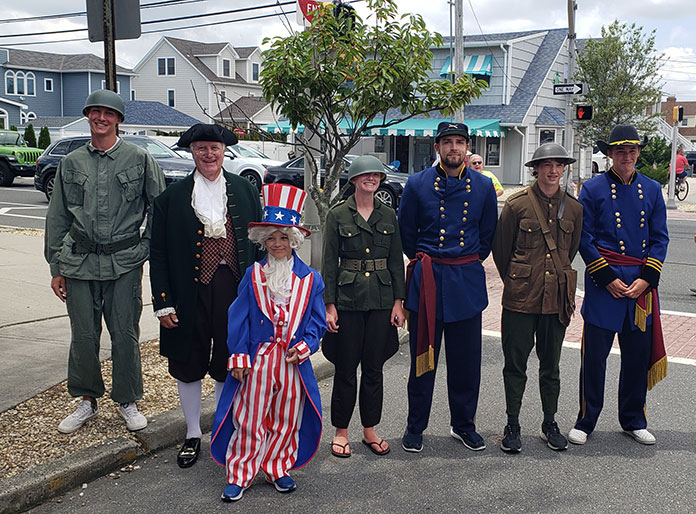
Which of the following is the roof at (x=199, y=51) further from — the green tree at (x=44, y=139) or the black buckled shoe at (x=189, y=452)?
the black buckled shoe at (x=189, y=452)

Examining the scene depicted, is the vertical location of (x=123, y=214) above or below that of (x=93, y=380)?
above

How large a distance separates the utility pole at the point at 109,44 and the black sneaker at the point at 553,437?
3.96 m

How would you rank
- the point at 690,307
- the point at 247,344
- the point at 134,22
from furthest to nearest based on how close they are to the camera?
the point at 690,307, the point at 134,22, the point at 247,344

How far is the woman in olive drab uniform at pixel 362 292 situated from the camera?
180 inches

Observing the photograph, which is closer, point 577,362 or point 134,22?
point 134,22

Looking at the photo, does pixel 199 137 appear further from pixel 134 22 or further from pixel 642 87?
pixel 642 87

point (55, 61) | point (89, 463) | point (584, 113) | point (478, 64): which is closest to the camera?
point (89, 463)

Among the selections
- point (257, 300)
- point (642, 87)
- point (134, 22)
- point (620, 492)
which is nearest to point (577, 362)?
point (620, 492)

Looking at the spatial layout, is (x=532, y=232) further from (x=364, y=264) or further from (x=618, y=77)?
(x=618, y=77)

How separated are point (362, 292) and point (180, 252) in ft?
3.63

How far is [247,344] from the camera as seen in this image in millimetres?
4098

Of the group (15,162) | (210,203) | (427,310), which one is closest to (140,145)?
(15,162)

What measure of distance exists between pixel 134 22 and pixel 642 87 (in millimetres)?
29127

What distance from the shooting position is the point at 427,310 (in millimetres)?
4691
